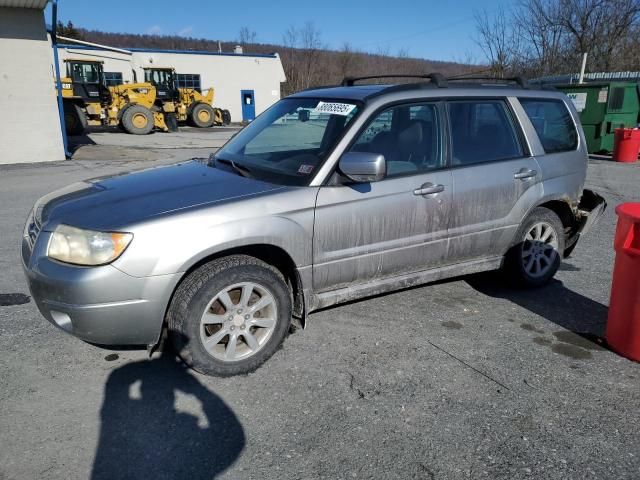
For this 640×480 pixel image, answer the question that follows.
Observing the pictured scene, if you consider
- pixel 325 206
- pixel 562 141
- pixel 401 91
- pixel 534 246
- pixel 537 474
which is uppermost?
pixel 401 91

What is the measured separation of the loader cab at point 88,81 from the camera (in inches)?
908

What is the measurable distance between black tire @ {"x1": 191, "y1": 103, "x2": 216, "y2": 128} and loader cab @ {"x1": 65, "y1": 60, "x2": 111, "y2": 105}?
191 inches

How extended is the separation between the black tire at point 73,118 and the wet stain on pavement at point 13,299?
62.8 ft

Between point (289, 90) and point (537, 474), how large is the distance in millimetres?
50566

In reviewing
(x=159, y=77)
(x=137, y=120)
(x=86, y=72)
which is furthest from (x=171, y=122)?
(x=86, y=72)

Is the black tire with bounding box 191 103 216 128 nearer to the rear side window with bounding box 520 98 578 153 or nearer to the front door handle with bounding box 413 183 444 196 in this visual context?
the rear side window with bounding box 520 98 578 153

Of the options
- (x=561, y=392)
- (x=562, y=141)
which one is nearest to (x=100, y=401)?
(x=561, y=392)

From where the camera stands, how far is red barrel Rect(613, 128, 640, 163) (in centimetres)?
1427

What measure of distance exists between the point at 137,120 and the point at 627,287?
23.3 meters

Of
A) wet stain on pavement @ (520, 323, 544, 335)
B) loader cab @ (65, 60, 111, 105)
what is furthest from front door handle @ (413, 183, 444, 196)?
loader cab @ (65, 60, 111, 105)

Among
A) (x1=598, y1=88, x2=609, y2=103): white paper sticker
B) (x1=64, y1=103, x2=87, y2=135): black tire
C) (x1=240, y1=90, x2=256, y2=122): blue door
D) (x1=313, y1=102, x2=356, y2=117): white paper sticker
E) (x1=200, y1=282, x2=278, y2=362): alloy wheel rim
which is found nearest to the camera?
(x1=200, y1=282, x2=278, y2=362): alloy wheel rim

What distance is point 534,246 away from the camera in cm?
456

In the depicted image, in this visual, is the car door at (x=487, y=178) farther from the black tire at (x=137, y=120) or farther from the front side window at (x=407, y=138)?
the black tire at (x=137, y=120)

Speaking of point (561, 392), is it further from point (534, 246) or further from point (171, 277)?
point (171, 277)
